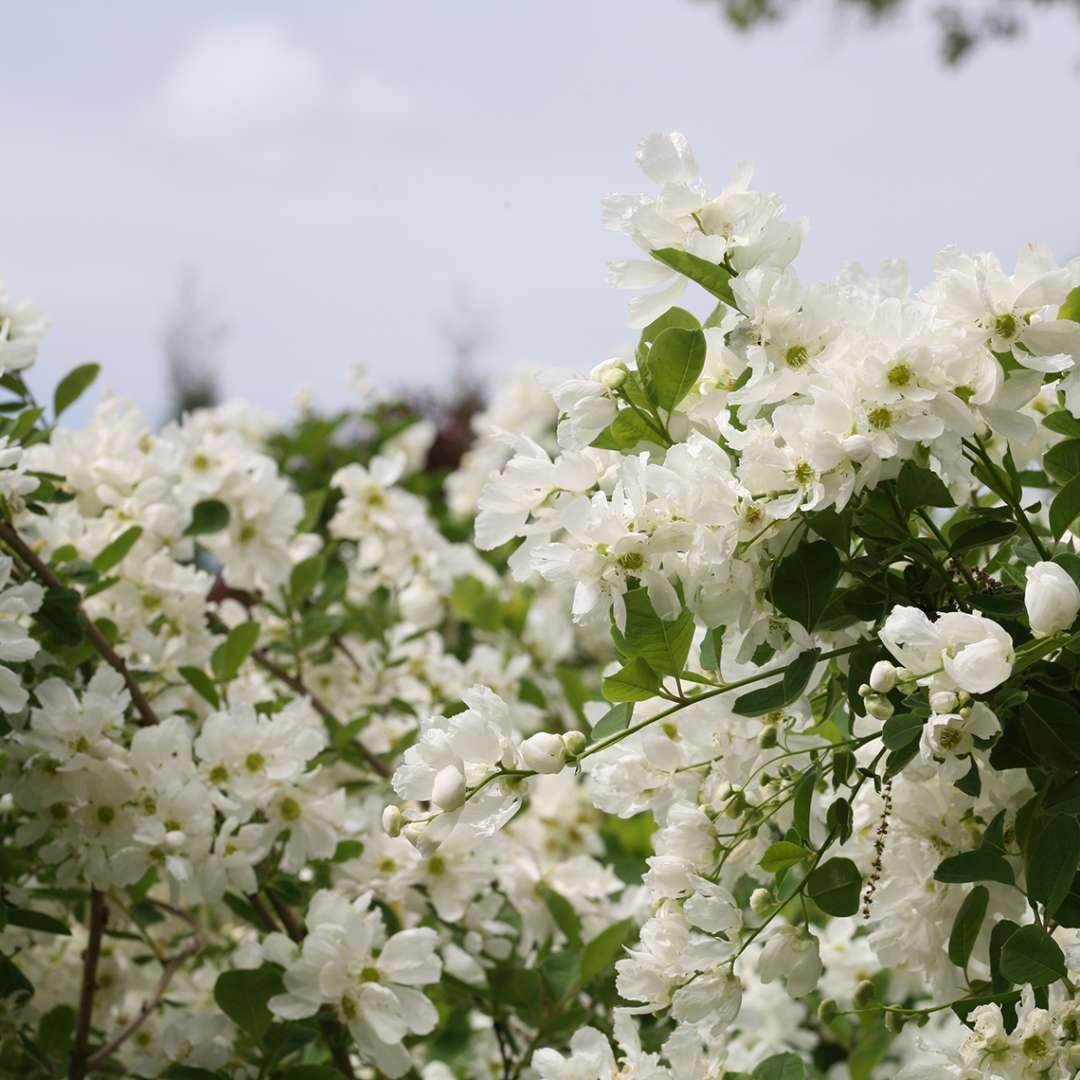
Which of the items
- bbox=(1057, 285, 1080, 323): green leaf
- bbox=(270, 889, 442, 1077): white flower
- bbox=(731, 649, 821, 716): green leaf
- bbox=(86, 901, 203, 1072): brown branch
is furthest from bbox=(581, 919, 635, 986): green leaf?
bbox=(1057, 285, 1080, 323): green leaf

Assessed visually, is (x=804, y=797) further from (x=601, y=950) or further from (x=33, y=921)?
(x=33, y=921)

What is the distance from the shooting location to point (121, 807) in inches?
55.8

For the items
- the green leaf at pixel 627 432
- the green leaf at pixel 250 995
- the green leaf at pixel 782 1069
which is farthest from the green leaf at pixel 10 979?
the green leaf at pixel 627 432

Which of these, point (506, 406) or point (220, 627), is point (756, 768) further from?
point (506, 406)

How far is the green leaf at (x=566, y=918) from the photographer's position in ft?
5.56

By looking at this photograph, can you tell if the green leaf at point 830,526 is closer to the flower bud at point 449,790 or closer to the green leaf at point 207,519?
the flower bud at point 449,790

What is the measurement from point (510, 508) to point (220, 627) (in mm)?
1024

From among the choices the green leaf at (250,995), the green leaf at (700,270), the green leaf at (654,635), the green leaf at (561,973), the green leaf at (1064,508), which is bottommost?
the green leaf at (561,973)

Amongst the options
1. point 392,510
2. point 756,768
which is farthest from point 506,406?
point 756,768

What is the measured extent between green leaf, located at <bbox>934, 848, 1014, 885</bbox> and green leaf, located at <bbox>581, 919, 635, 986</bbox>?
0.69m

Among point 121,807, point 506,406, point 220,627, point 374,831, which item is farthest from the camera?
point 506,406

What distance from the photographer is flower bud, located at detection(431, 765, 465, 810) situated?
2.80 ft

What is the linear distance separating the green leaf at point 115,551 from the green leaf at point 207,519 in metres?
0.23

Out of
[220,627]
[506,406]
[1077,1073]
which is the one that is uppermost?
[1077,1073]
